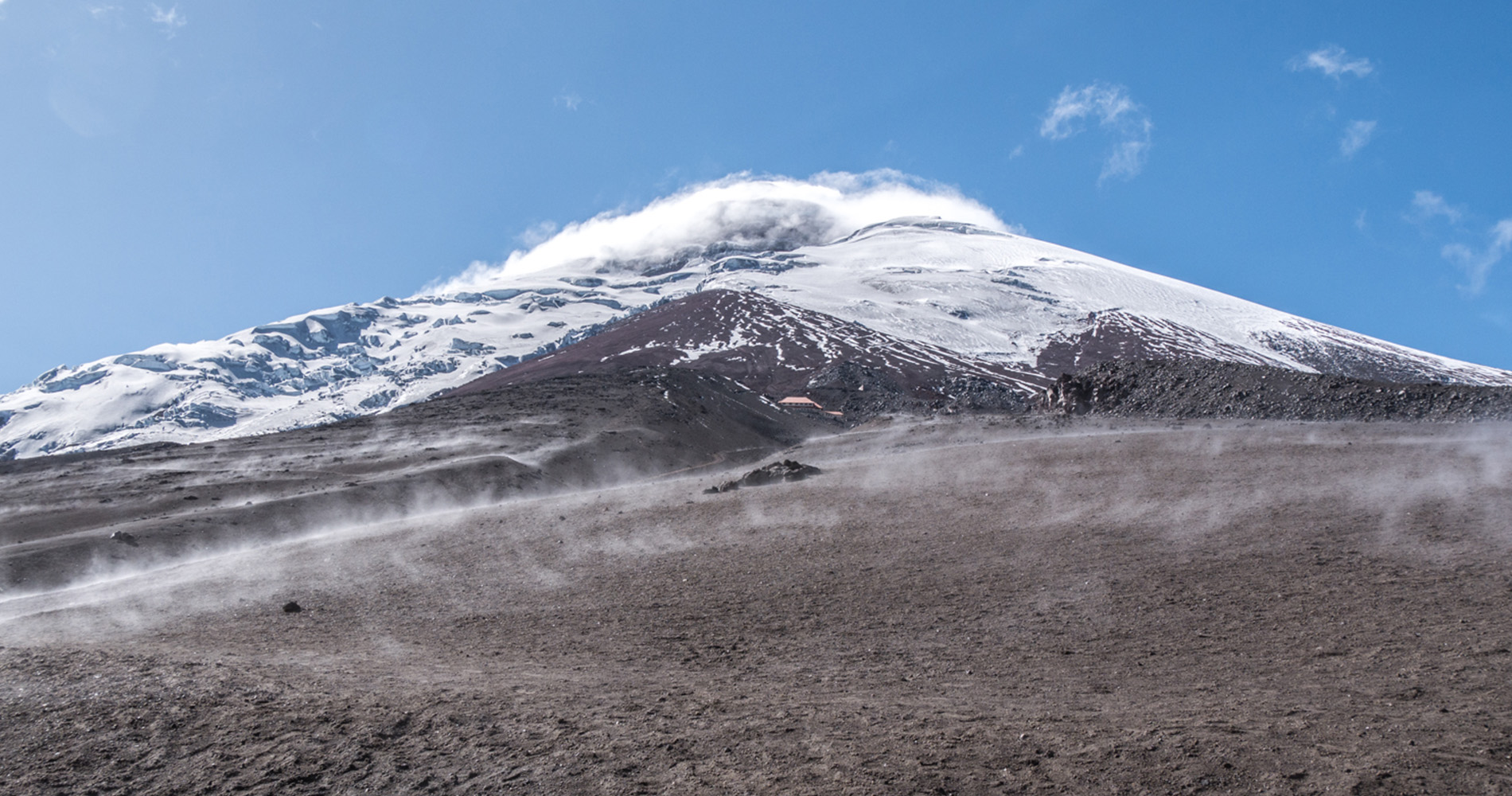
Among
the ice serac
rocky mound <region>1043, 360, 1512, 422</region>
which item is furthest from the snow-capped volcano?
rocky mound <region>1043, 360, 1512, 422</region>

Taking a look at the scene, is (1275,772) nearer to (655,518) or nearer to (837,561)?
(837,561)

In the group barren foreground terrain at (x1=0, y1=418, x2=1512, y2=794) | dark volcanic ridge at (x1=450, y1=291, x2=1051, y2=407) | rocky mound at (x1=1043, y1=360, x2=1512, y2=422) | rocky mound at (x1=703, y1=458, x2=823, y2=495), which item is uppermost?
dark volcanic ridge at (x1=450, y1=291, x2=1051, y2=407)

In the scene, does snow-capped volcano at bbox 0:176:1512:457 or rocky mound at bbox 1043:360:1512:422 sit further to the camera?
snow-capped volcano at bbox 0:176:1512:457

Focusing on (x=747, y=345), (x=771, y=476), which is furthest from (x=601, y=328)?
(x=771, y=476)

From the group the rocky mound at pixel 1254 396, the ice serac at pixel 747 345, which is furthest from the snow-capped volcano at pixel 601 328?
the rocky mound at pixel 1254 396

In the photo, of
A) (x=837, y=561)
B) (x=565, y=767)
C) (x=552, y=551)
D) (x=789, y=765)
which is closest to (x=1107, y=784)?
(x=789, y=765)

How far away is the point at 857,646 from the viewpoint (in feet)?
34.7

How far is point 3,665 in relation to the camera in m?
9.52

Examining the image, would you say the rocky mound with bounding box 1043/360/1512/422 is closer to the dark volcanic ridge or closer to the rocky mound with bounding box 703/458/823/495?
the rocky mound with bounding box 703/458/823/495

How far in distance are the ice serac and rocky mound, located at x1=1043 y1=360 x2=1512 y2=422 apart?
36782 millimetres

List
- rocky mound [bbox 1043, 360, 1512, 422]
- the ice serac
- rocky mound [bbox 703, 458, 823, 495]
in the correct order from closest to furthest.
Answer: rocky mound [bbox 703, 458, 823, 495] < rocky mound [bbox 1043, 360, 1512, 422] < the ice serac

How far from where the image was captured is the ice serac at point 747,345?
311ft

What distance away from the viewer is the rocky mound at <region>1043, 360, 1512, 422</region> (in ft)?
78.1

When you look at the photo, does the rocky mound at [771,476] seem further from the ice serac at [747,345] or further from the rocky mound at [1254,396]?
the ice serac at [747,345]
